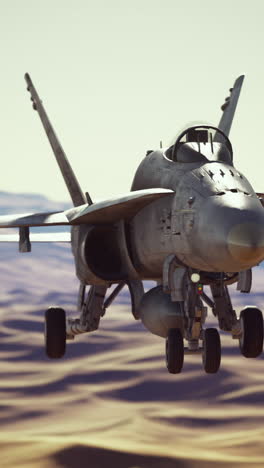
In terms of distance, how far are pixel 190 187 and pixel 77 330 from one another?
8.50 m

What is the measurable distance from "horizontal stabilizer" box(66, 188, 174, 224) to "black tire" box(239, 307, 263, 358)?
409cm

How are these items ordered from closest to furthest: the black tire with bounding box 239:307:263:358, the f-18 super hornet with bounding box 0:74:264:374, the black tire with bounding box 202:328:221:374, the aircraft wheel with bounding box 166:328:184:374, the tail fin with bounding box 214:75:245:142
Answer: the f-18 super hornet with bounding box 0:74:264:374, the aircraft wheel with bounding box 166:328:184:374, the black tire with bounding box 202:328:221:374, the black tire with bounding box 239:307:263:358, the tail fin with bounding box 214:75:245:142

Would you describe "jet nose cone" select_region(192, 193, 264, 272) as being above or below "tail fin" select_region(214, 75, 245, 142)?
below

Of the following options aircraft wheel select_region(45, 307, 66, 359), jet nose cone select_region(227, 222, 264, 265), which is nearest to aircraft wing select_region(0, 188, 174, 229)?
aircraft wheel select_region(45, 307, 66, 359)

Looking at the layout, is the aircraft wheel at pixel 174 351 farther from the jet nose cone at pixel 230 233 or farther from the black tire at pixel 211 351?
the jet nose cone at pixel 230 233

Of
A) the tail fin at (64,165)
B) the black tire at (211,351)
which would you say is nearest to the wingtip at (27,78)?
the tail fin at (64,165)

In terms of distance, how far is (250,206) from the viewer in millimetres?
19109

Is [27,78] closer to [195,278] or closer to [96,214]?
[96,214]

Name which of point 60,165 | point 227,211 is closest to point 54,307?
point 60,165

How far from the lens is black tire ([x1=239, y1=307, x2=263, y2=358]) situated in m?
22.0

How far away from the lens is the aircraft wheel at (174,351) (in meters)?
20.9

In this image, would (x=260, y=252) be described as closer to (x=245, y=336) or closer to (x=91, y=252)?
(x=245, y=336)

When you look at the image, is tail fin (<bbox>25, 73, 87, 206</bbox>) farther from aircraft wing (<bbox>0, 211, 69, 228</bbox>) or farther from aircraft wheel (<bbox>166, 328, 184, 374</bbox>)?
aircraft wheel (<bbox>166, 328, 184, 374</bbox>)

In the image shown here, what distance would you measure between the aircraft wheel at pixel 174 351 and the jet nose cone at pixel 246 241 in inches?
142
